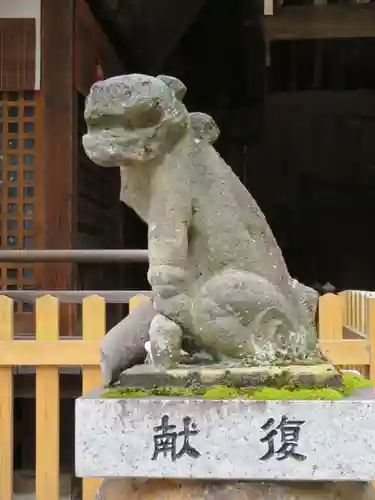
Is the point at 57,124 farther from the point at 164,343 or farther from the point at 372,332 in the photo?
the point at 164,343

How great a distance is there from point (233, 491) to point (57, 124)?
3232 millimetres

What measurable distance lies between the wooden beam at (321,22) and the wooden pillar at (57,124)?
2168 mm

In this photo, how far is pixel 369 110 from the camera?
26.3 feet

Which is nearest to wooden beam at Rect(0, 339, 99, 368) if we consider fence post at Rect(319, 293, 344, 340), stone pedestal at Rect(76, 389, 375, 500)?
fence post at Rect(319, 293, 344, 340)

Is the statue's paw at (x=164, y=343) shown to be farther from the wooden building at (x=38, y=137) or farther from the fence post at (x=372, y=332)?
the wooden building at (x=38, y=137)

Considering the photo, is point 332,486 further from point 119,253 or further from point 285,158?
point 285,158

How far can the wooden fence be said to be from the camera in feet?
11.0

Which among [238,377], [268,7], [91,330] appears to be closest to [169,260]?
[238,377]

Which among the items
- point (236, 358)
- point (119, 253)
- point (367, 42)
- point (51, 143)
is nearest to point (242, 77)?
point (367, 42)

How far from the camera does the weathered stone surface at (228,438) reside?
6.42ft

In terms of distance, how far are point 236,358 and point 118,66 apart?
15.9ft

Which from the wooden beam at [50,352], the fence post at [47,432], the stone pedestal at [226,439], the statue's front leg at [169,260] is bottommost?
the fence post at [47,432]

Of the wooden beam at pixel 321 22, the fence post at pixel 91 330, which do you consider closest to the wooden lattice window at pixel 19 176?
the fence post at pixel 91 330

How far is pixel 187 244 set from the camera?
2219 millimetres
